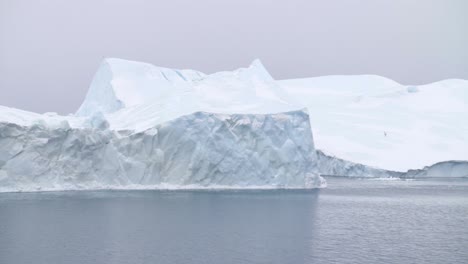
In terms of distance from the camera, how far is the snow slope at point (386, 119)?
5491cm

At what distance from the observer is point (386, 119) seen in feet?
208

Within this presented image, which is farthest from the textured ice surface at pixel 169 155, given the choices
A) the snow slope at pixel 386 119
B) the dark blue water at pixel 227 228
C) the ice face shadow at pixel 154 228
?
the snow slope at pixel 386 119

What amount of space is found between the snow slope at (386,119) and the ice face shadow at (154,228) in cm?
2460

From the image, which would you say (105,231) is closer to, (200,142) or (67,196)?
(67,196)

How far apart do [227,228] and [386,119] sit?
147 feet

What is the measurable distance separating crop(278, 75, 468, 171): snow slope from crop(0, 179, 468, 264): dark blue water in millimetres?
21700

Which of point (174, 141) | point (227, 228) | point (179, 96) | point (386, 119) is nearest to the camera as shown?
point (227, 228)

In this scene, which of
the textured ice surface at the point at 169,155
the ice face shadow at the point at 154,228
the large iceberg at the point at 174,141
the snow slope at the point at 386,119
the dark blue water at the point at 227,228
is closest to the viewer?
the ice face shadow at the point at 154,228

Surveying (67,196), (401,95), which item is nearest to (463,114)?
(401,95)

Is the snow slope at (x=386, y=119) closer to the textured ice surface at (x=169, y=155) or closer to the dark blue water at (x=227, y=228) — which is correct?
the textured ice surface at (x=169, y=155)

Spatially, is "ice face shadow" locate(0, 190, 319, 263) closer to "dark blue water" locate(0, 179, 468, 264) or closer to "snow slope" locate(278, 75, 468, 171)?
"dark blue water" locate(0, 179, 468, 264)

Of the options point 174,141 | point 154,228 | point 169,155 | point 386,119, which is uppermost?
point 386,119

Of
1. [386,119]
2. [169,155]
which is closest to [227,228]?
[169,155]

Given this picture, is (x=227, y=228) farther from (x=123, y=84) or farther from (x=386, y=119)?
(x=386, y=119)
